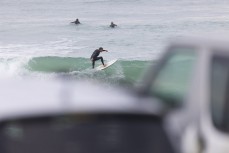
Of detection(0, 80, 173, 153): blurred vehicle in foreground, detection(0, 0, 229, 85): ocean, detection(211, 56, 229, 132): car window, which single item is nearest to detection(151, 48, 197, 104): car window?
detection(211, 56, 229, 132): car window

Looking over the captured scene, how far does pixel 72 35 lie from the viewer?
5131 cm

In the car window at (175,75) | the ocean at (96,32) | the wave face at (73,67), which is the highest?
the car window at (175,75)

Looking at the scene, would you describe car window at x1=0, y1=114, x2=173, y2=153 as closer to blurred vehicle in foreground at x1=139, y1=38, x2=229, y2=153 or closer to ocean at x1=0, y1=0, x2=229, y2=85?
blurred vehicle in foreground at x1=139, y1=38, x2=229, y2=153

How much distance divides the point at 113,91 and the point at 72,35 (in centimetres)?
4788

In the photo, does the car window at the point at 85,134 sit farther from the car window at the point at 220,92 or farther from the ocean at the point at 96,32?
the ocean at the point at 96,32

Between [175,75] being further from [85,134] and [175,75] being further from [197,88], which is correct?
[85,134]

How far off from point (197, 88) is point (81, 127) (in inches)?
57.6

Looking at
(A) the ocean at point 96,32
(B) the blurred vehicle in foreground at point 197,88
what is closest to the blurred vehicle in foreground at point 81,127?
(B) the blurred vehicle in foreground at point 197,88

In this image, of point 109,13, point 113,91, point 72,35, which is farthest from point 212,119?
point 109,13

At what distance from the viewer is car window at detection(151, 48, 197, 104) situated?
15.8ft

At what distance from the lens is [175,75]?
5.17m

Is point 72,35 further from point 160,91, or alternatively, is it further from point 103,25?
point 160,91

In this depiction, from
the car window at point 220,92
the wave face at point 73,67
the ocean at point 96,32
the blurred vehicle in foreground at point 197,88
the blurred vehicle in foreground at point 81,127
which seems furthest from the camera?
the ocean at point 96,32

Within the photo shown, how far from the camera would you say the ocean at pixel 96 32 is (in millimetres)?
35969
